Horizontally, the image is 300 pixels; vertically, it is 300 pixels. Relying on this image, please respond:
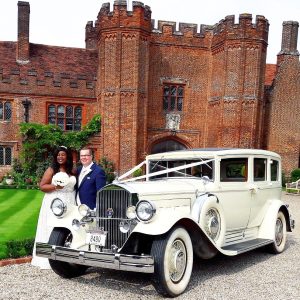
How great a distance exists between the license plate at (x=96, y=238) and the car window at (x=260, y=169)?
3089mm

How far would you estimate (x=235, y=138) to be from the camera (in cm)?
2042

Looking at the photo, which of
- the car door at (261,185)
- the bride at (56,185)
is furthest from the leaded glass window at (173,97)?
the bride at (56,185)

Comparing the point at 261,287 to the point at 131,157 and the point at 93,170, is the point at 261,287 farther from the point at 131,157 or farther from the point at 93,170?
the point at 131,157

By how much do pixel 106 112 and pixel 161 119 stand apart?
11.0 feet

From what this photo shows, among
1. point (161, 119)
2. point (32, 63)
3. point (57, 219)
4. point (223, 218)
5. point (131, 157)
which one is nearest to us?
point (57, 219)

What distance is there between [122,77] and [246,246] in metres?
14.4

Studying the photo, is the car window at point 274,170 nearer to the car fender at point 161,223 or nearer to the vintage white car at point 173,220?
the vintage white car at point 173,220

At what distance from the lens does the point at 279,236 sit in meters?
7.22

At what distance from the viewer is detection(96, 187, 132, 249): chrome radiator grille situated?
4992 mm

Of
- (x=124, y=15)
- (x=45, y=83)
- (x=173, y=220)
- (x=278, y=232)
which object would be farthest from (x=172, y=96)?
(x=173, y=220)

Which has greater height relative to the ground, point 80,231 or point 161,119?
point 161,119

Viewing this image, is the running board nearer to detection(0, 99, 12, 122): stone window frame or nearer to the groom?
the groom

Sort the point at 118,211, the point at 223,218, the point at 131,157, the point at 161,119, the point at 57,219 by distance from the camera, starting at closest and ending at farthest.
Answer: the point at 118,211 < the point at 57,219 < the point at 223,218 < the point at 131,157 < the point at 161,119

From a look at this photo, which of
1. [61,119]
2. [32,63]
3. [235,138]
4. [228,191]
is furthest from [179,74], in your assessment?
[228,191]
